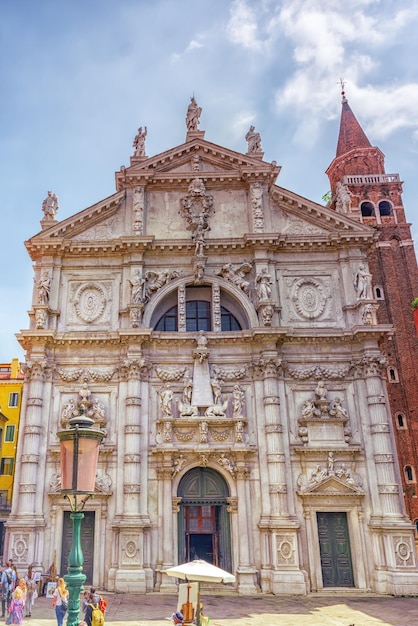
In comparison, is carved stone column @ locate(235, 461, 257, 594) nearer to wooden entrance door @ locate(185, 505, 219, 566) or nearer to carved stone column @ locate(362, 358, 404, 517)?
wooden entrance door @ locate(185, 505, 219, 566)

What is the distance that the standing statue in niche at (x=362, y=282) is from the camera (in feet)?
77.9

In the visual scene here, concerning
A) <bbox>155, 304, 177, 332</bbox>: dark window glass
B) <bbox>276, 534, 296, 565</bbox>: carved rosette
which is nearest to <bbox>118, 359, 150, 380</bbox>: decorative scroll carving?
<bbox>155, 304, 177, 332</bbox>: dark window glass

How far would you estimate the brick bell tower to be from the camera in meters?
33.8

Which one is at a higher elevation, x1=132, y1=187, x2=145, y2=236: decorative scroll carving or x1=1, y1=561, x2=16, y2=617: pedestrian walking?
x1=132, y1=187, x2=145, y2=236: decorative scroll carving

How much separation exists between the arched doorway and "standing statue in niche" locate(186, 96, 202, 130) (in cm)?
1750

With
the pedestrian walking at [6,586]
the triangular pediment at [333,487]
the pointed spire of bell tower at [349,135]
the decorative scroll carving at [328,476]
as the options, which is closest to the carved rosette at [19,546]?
the pedestrian walking at [6,586]

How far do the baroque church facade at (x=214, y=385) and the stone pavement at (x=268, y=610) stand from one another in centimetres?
95

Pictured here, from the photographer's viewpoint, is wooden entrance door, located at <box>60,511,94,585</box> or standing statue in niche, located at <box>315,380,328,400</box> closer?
wooden entrance door, located at <box>60,511,94,585</box>

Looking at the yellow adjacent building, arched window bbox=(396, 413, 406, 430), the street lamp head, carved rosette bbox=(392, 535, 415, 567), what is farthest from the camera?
the yellow adjacent building

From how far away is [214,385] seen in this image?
22531 millimetres

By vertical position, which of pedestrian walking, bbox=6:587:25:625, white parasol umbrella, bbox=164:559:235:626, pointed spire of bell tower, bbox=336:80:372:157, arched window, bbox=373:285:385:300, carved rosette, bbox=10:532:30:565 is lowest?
pedestrian walking, bbox=6:587:25:625

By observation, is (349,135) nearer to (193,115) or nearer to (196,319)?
(193,115)

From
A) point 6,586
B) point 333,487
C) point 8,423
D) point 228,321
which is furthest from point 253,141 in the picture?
point 8,423

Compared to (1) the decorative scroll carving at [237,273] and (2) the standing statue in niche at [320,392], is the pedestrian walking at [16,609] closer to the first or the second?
(2) the standing statue in niche at [320,392]
